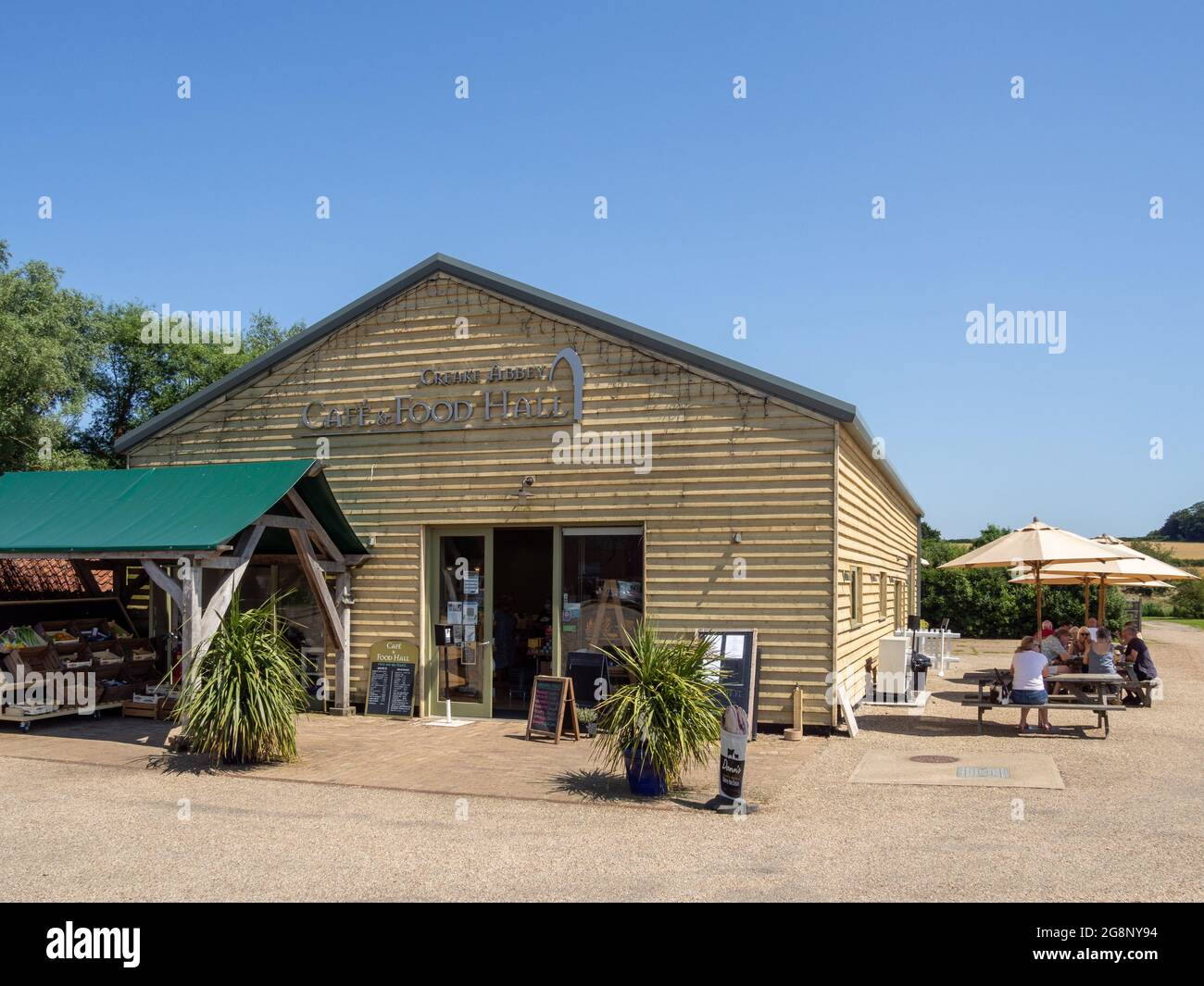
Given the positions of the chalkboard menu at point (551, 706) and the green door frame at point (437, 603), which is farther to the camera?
the green door frame at point (437, 603)

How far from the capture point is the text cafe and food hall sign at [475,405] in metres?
13.5

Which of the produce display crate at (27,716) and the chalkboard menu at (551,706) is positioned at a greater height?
the chalkboard menu at (551,706)

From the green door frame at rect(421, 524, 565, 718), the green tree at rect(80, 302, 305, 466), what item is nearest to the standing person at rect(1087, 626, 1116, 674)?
the green door frame at rect(421, 524, 565, 718)

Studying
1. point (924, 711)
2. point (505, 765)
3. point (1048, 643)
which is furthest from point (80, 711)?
point (1048, 643)

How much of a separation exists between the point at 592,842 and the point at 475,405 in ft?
24.8

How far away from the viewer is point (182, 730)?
10.9 meters

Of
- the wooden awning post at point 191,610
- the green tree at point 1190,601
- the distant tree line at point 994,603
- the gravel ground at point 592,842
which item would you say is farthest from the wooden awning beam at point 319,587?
the green tree at point 1190,601

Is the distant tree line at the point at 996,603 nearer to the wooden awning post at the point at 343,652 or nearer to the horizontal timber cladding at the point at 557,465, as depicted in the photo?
the horizontal timber cladding at the point at 557,465

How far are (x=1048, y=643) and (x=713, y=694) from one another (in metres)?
8.45

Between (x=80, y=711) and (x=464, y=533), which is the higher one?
(x=464, y=533)

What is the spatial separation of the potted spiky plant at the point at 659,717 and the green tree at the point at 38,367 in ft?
58.7

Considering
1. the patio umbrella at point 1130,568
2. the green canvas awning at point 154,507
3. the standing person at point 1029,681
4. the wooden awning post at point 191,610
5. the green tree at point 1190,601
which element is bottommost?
the green tree at point 1190,601

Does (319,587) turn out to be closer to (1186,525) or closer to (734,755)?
(734,755)
